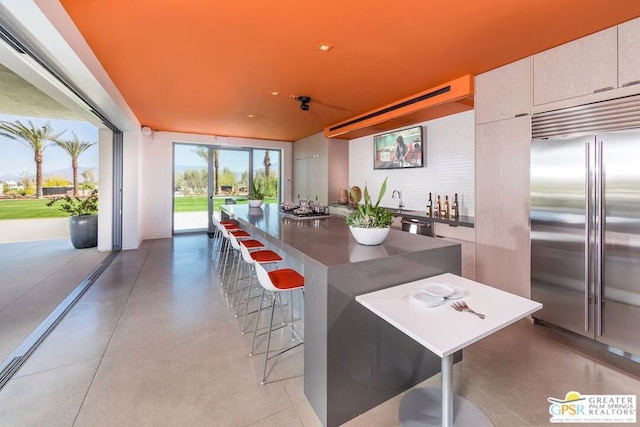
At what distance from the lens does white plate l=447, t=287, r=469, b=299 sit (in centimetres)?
146

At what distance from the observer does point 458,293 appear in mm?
1500

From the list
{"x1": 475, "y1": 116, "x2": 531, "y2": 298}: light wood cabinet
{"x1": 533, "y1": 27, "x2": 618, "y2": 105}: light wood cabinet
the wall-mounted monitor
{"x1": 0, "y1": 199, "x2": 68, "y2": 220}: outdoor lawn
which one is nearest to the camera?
{"x1": 533, "y1": 27, "x2": 618, "y2": 105}: light wood cabinet

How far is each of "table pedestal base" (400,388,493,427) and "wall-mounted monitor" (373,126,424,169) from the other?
348cm

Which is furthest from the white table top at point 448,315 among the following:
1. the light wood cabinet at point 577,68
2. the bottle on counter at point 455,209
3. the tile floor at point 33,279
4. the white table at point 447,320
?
the tile floor at point 33,279

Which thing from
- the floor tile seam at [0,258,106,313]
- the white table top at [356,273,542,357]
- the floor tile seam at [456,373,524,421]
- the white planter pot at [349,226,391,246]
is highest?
the white planter pot at [349,226,391,246]

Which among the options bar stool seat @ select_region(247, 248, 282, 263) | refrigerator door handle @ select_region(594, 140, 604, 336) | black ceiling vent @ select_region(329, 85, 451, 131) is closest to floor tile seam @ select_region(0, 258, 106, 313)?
bar stool seat @ select_region(247, 248, 282, 263)

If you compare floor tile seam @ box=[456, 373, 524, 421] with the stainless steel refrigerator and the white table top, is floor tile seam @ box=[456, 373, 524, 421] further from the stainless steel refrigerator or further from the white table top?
the stainless steel refrigerator

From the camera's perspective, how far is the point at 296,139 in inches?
305

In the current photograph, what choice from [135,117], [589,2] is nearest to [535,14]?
[589,2]

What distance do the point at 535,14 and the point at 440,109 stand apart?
5.64 feet

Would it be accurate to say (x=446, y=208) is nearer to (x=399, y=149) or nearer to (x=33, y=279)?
(x=399, y=149)

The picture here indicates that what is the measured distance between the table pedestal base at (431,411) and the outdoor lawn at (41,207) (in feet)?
22.4

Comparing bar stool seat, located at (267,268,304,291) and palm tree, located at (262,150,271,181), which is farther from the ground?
palm tree, located at (262,150,271,181)

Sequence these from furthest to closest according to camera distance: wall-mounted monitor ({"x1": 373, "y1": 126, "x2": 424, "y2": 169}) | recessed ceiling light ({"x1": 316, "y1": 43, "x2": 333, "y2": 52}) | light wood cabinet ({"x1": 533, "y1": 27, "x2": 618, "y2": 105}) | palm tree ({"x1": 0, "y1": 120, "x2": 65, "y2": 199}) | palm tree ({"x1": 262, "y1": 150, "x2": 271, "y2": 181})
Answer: palm tree ({"x1": 262, "y1": 150, "x2": 271, "y2": 181})
palm tree ({"x1": 0, "y1": 120, "x2": 65, "y2": 199})
wall-mounted monitor ({"x1": 373, "y1": 126, "x2": 424, "y2": 169})
recessed ceiling light ({"x1": 316, "y1": 43, "x2": 333, "y2": 52})
light wood cabinet ({"x1": 533, "y1": 27, "x2": 618, "y2": 105})
